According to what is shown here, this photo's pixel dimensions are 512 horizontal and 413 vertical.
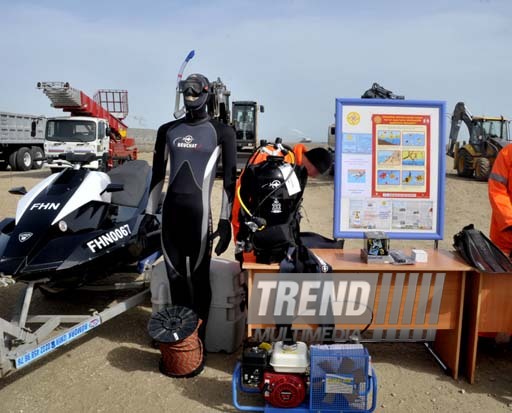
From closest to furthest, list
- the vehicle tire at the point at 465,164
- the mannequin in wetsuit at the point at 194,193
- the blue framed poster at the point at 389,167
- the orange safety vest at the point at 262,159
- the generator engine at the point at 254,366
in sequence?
the generator engine at the point at 254,366, the mannequin in wetsuit at the point at 194,193, the orange safety vest at the point at 262,159, the blue framed poster at the point at 389,167, the vehicle tire at the point at 465,164

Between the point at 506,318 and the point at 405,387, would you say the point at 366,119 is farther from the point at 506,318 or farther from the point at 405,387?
the point at 405,387

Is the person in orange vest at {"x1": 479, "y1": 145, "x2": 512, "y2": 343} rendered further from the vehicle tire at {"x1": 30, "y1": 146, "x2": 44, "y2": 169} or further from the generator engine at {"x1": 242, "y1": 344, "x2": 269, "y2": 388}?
the vehicle tire at {"x1": 30, "y1": 146, "x2": 44, "y2": 169}

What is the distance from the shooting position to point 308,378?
9.53 ft

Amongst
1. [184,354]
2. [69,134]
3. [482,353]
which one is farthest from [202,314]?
[69,134]

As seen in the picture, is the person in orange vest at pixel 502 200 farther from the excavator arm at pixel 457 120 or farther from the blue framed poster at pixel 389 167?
the excavator arm at pixel 457 120

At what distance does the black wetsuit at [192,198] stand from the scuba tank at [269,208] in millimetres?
241

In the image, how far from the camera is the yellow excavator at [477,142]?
16.4 m

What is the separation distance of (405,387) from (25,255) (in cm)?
281

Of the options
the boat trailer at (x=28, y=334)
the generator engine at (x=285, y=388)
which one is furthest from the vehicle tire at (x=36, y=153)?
the generator engine at (x=285, y=388)

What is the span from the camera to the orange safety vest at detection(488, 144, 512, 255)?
3.54 m

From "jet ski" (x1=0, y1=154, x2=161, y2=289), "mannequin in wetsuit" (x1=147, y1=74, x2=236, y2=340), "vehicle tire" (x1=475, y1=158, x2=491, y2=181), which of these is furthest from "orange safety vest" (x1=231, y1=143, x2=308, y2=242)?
"vehicle tire" (x1=475, y1=158, x2=491, y2=181)

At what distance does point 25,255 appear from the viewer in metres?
3.26

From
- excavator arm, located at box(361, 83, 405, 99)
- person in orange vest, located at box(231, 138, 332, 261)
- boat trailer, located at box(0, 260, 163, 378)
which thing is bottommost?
boat trailer, located at box(0, 260, 163, 378)

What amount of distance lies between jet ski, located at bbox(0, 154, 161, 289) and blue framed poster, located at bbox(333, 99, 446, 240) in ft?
5.56
